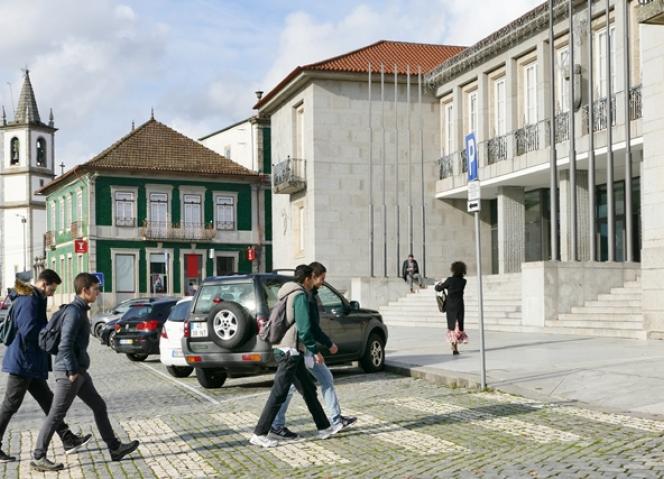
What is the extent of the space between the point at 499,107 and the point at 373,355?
22592mm

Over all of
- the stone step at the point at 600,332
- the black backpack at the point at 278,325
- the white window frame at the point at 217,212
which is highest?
the white window frame at the point at 217,212

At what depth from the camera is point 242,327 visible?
44.8 ft

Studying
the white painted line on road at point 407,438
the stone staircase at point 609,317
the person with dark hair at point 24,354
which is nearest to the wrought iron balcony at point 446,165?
the stone staircase at point 609,317

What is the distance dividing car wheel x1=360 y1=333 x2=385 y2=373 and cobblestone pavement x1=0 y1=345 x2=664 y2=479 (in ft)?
8.31

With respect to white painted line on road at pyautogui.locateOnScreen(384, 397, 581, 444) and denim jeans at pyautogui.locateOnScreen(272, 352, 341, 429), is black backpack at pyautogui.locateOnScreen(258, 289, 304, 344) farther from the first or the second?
white painted line on road at pyautogui.locateOnScreen(384, 397, 581, 444)

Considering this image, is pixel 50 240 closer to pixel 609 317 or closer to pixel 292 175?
pixel 292 175

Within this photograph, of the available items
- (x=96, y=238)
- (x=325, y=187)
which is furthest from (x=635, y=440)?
(x=96, y=238)

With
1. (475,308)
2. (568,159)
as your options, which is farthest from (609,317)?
(568,159)

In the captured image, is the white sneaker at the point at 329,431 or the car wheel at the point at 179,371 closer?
the white sneaker at the point at 329,431

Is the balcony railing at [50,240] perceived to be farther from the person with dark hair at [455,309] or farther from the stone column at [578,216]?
the person with dark hair at [455,309]

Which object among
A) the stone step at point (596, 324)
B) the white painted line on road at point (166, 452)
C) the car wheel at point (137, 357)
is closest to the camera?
the white painted line on road at point (166, 452)

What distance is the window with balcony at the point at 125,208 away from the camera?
5931 cm

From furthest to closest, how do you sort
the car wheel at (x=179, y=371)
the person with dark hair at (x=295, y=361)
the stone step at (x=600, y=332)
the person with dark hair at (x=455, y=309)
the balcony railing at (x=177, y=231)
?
the balcony railing at (x=177, y=231), the stone step at (x=600, y=332), the person with dark hair at (x=455, y=309), the car wheel at (x=179, y=371), the person with dark hair at (x=295, y=361)

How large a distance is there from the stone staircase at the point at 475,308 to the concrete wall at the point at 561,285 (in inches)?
20.3
